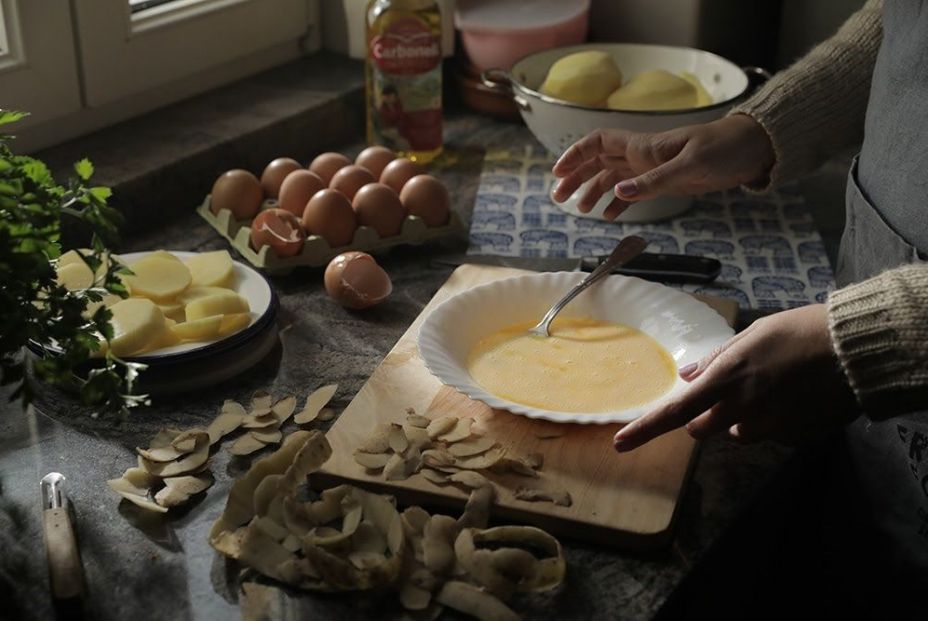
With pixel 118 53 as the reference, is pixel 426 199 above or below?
below

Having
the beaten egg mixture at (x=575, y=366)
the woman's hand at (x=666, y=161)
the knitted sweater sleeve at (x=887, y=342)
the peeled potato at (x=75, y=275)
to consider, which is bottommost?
the beaten egg mixture at (x=575, y=366)

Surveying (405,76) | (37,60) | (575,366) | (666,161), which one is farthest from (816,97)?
(37,60)

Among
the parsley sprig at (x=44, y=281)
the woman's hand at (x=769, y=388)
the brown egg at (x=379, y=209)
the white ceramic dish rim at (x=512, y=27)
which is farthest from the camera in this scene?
the white ceramic dish rim at (x=512, y=27)

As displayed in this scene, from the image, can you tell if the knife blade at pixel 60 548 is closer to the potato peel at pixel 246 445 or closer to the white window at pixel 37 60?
the potato peel at pixel 246 445

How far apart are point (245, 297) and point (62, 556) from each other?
41cm

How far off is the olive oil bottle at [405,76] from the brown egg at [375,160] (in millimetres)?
131

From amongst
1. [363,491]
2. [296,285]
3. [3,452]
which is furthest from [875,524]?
[3,452]

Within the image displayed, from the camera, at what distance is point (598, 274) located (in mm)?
1190

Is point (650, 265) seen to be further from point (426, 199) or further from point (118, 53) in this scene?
point (118, 53)

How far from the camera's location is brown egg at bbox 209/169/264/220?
1.38m

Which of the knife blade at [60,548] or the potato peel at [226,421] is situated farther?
the potato peel at [226,421]

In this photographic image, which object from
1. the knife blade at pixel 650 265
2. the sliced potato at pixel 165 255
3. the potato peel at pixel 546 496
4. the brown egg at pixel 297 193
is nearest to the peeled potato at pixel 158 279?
the sliced potato at pixel 165 255

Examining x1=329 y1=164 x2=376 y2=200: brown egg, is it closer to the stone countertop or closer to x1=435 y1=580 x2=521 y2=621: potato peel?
the stone countertop

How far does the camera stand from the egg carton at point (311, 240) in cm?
129
